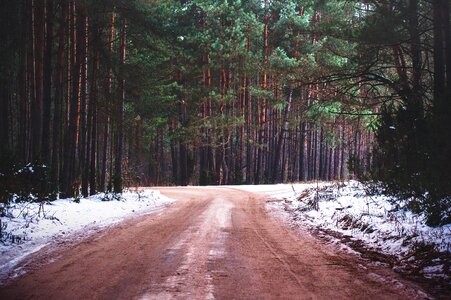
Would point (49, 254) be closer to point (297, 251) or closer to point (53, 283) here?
point (53, 283)

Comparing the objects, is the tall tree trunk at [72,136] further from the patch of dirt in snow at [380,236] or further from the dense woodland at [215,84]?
the patch of dirt in snow at [380,236]

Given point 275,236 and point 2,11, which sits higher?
point 2,11

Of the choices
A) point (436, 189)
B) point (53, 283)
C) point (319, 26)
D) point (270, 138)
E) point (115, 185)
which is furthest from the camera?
point (270, 138)

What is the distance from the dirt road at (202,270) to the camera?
4.66m

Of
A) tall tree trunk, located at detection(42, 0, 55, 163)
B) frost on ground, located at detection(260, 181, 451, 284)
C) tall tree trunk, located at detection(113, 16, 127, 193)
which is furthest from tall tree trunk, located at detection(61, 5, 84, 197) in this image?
frost on ground, located at detection(260, 181, 451, 284)

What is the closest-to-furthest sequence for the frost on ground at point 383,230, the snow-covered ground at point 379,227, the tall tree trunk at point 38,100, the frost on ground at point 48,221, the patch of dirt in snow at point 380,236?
the patch of dirt in snow at point 380,236, the frost on ground at point 383,230, the snow-covered ground at point 379,227, the frost on ground at point 48,221, the tall tree trunk at point 38,100

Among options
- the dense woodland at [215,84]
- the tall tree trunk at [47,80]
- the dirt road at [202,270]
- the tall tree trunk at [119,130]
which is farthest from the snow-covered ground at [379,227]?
the tall tree trunk at [47,80]

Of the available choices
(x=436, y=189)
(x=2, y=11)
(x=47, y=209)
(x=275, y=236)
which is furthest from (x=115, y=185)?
(x=436, y=189)

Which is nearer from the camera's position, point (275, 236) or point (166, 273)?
point (166, 273)

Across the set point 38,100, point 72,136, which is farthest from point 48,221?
point 72,136

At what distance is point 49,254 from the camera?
6.76 meters

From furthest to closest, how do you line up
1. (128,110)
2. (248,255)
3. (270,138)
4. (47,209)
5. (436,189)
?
(270,138) → (128,110) → (47,209) → (436,189) → (248,255)

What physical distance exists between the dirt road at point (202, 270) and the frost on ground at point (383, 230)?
632 millimetres

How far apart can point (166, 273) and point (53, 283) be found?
56.8 inches
